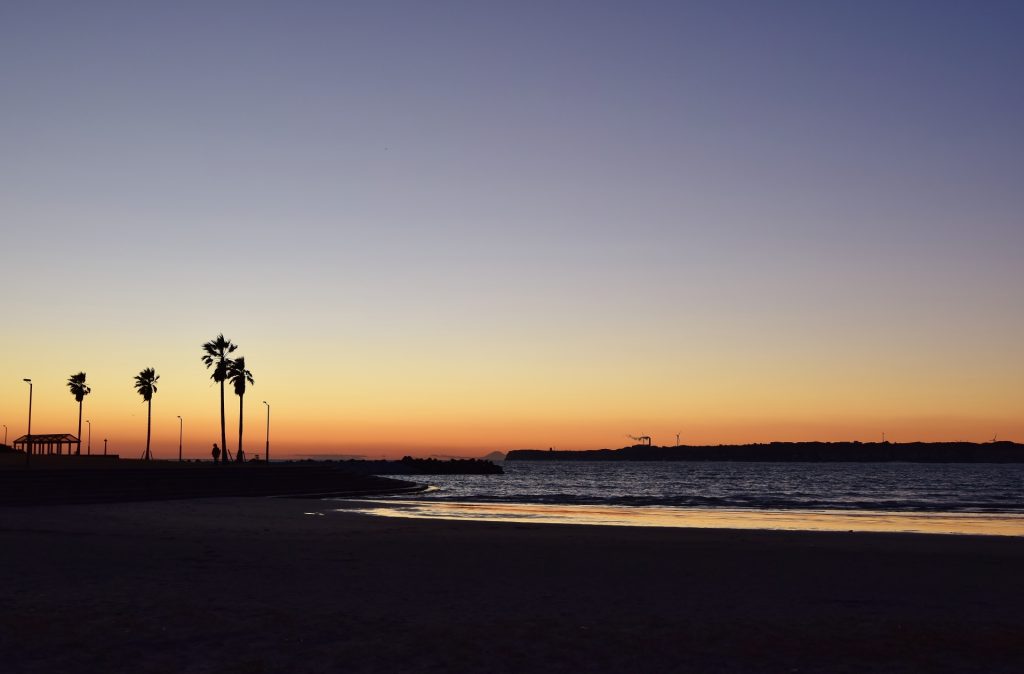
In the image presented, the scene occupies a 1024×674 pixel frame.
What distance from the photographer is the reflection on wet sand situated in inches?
1474

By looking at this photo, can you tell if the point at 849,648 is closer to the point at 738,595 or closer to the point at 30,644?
the point at 738,595

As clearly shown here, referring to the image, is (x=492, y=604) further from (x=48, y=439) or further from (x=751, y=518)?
(x=48, y=439)

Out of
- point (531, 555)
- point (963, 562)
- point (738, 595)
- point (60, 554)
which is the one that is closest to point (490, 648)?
point (738, 595)

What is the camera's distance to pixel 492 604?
14805mm

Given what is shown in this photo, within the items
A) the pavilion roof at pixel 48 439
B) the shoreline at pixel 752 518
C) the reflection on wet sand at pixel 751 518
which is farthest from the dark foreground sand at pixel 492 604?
the pavilion roof at pixel 48 439

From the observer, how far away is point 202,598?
14672 millimetres

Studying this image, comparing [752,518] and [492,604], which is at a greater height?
[492,604]

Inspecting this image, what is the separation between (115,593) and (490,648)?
731cm

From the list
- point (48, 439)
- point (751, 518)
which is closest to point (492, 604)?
point (751, 518)

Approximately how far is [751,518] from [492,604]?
105ft

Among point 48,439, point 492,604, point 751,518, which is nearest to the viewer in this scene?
point 492,604

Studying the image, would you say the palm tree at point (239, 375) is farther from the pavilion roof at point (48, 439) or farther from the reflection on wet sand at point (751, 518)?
the reflection on wet sand at point (751, 518)

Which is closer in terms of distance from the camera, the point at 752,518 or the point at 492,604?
the point at 492,604

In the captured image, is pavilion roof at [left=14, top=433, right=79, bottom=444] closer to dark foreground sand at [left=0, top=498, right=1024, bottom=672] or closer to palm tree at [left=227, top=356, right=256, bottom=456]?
palm tree at [left=227, top=356, right=256, bottom=456]
